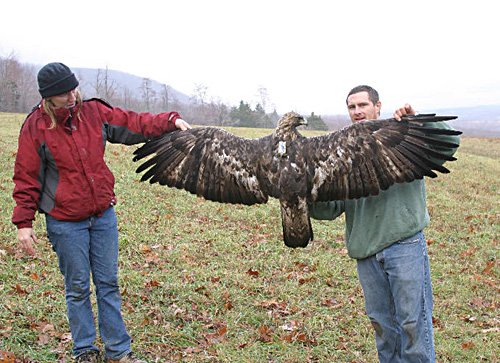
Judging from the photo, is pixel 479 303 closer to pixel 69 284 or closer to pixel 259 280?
pixel 259 280

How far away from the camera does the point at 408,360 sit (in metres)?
3.71

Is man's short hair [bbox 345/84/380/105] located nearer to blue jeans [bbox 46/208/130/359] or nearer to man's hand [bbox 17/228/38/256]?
blue jeans [bbox 46/208/130/359]

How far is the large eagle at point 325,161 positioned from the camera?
3912 millimetres

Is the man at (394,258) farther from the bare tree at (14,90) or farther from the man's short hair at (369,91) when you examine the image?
the bare tree at (14,90)

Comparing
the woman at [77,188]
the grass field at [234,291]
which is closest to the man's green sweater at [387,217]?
the woman at [77,188]

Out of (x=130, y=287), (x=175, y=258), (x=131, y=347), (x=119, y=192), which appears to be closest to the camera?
(x=131, y=347)

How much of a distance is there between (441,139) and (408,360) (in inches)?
67.0

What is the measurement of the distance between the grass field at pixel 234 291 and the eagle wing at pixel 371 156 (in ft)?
6.89

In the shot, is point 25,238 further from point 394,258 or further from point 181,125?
point 394,258

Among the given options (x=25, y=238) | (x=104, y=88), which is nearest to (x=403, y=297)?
(x=25, y=238)

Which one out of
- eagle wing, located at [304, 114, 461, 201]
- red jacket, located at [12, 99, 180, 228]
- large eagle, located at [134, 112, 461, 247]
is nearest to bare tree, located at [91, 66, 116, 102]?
red jacket, located at [12, 99, 180, 228]

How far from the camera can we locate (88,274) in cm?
432

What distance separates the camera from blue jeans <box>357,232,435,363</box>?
11.8 ft

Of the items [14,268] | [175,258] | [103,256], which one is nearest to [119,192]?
[175,258]
